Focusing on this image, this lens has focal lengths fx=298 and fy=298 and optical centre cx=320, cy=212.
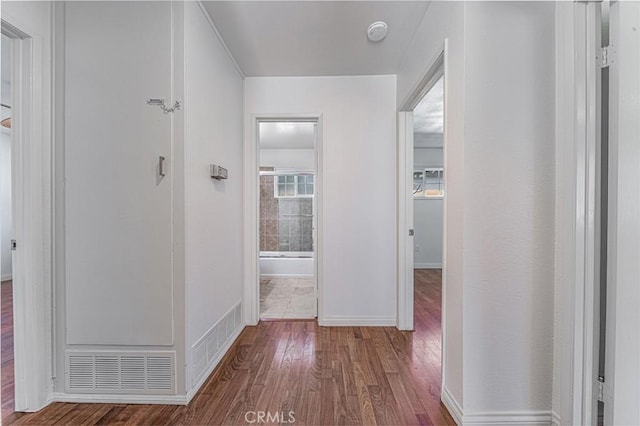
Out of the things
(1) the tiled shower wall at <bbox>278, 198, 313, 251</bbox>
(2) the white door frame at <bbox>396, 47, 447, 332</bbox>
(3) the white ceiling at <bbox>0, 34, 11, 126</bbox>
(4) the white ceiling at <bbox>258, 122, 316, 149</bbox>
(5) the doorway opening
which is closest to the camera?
(5) the doorway opening

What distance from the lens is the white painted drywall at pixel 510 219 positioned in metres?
1.43

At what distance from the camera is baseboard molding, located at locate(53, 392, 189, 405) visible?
164cm

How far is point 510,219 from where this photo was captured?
1443mm

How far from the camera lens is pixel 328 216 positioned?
2.82m

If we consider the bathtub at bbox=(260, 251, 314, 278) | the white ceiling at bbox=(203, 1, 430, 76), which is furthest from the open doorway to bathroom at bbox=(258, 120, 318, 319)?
the white ceiling at bbox=(203, 1, 430, 76)

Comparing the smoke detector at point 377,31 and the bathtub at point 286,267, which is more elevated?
the smoke detector at point 377,31

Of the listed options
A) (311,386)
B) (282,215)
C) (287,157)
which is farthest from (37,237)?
(287,157)

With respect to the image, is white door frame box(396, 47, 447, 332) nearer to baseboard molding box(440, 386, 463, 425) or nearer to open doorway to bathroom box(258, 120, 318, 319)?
baseboard molding box(440, 386, 463, 425)

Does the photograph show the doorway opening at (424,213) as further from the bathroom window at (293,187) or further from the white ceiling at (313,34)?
the bathroom window at (293,187)

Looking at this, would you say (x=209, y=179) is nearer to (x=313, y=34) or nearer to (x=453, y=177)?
(x=313, y=34)

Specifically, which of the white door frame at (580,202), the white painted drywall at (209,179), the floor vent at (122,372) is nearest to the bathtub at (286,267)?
the white painted drywall at (209,179)

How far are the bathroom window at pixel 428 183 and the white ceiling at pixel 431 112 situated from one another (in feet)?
3.31

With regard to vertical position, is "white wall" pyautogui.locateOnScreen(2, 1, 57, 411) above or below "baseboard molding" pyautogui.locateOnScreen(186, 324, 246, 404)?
above

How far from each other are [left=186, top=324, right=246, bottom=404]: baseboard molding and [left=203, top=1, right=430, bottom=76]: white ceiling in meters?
2.31
